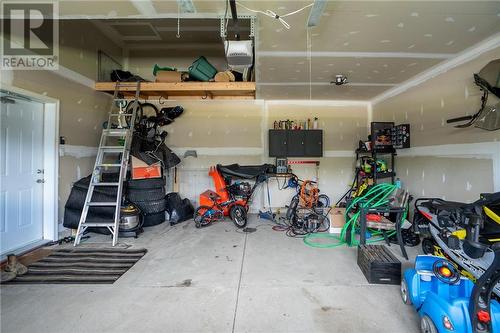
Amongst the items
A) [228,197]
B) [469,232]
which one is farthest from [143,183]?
[469,232]

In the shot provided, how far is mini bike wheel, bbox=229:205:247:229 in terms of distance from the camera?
163 inches

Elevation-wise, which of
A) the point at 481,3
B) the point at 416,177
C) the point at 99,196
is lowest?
the point at 99,196

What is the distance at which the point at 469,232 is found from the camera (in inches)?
66.6

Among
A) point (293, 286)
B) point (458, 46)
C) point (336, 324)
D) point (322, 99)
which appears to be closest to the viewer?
point (336, 324)

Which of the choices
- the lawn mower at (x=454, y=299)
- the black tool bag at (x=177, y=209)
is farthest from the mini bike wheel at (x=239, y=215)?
the lawn mower at (x=454, y=299)

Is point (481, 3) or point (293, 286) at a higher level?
point (481, 3)

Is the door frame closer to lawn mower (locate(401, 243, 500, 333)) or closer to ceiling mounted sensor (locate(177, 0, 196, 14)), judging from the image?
ceiling mounted sensor (locate(177, 0, 196, 14))

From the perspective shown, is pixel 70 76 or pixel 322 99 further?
pixel 322 99

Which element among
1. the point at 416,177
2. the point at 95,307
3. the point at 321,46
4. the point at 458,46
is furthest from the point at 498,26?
the point at 95,307

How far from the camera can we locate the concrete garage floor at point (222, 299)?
1.72m

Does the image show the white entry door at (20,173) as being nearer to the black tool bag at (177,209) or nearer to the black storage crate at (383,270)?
the black tool bag at (177,209)

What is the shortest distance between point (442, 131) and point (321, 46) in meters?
2.22

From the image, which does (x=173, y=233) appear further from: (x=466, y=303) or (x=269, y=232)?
(x=466, y=303)

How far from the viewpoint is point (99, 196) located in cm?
364
